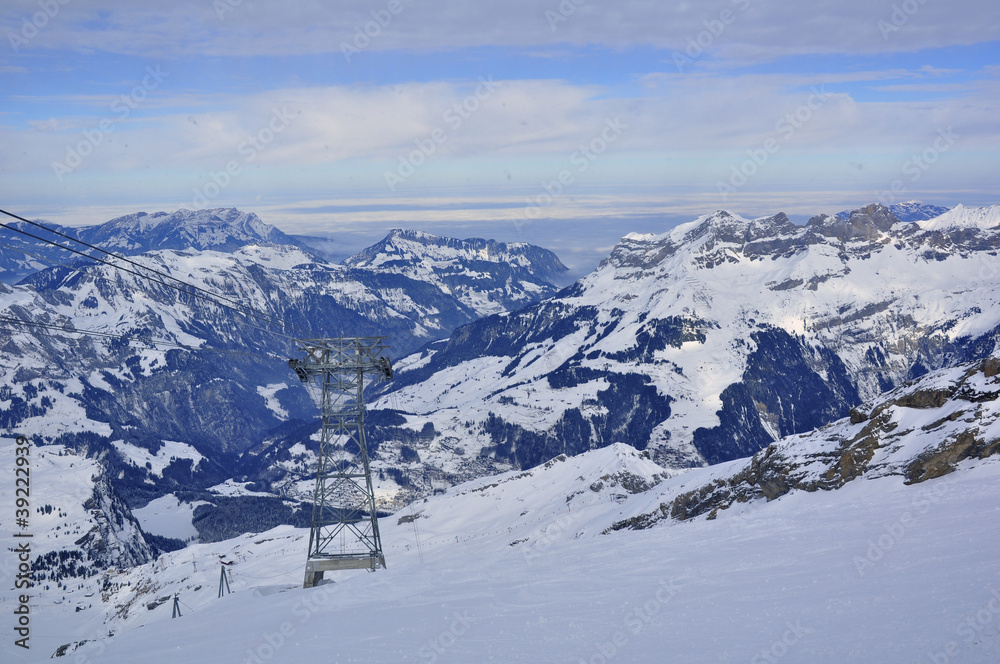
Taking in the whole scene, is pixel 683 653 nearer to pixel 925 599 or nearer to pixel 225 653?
pixel 925 599

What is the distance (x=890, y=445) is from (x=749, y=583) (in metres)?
37.0

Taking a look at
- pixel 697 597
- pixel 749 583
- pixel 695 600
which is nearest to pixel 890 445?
pixel 749 583

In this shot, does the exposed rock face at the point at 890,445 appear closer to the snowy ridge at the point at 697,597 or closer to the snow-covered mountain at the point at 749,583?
the snow-covered mountain at the point at 749,583

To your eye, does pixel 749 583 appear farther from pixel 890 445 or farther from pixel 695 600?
pixel 890 445

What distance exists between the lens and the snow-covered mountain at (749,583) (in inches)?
1202

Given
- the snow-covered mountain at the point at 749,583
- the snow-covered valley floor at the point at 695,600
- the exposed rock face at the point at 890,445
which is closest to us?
the snow-covered valley floor at the point at 695,600

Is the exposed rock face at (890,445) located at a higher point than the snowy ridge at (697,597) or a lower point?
higher

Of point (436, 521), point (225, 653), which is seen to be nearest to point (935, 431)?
point (225, 653)

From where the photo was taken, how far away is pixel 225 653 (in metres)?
38.2

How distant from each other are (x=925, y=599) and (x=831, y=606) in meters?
3.82

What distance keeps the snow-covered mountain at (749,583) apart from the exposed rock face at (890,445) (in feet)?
0.68

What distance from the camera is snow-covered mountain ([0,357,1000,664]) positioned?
100 ft

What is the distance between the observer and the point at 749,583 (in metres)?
39.3

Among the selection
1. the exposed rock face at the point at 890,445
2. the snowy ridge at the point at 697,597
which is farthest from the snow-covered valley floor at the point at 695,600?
the exposed rock face at the point at 890,445
